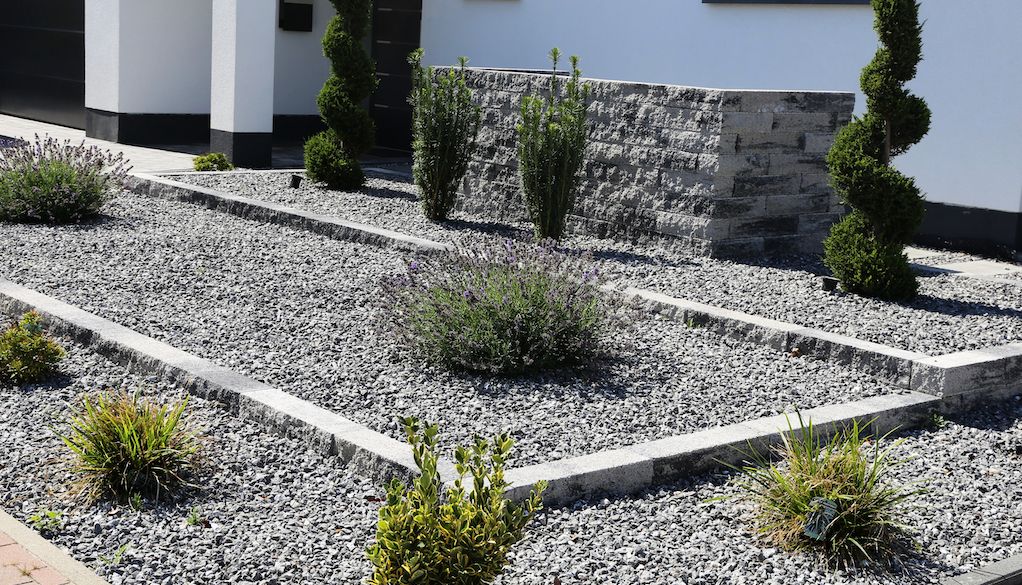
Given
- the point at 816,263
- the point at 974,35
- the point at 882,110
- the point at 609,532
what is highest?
the point at 974,35

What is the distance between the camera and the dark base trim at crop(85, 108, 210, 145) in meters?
15.3

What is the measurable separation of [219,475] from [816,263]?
596cm

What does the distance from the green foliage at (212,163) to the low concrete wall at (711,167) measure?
447cm

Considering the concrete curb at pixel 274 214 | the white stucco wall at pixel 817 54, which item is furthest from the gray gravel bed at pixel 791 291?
the white stucco wall at pixel 817 54

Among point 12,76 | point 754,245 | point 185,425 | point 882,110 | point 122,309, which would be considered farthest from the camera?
point 12,76

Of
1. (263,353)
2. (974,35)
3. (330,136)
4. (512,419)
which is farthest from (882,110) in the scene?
(330,136)

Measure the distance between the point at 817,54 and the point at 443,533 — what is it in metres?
9.12

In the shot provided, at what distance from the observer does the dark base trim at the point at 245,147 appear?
44.3ft

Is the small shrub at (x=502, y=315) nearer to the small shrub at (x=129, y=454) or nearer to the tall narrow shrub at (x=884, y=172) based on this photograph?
the small shrub at (x=129, y=454)

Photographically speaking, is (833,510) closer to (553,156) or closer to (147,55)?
(553,156)

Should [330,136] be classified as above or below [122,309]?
above

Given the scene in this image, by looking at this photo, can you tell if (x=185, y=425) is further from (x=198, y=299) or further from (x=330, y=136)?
A: (x=330, y=136)

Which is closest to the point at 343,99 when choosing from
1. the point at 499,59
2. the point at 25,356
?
the point at 499,59

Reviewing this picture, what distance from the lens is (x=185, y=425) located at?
4.72 metres
